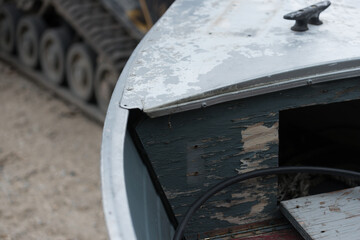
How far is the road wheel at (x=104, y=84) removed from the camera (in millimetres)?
4123

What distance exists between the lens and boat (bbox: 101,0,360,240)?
1.30 metres

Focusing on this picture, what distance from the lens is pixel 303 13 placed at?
154 centimetres

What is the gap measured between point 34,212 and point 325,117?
6.35 ft

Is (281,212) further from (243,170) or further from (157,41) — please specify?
(157,41)

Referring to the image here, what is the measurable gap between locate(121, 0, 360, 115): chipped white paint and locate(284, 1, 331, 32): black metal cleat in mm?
25

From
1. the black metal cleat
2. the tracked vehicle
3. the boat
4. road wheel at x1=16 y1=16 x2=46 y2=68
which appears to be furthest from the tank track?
the black metal cleat

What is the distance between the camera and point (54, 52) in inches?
194

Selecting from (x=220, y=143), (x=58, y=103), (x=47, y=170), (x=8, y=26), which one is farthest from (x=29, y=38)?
(x=220, y=143)

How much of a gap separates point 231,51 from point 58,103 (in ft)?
11.5

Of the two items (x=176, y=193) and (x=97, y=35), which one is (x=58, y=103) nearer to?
(x=97, y=35)

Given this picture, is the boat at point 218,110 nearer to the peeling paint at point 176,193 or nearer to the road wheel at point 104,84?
the peeling paint at point 176,193

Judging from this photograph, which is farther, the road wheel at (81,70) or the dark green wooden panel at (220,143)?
the road wheel at (81,70)

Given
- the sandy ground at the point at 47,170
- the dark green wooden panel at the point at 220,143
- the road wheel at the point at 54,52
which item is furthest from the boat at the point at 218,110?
the road wheel at the point at 54,52

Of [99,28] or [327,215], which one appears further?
[99,28]
